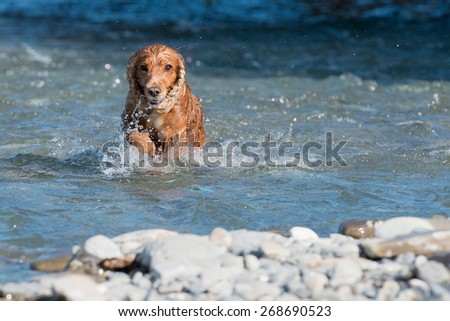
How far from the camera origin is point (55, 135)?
880 centimetres

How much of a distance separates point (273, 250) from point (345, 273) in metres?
0.47

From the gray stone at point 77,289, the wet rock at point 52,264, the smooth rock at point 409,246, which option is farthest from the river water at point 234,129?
the smooth rock at point 409,246

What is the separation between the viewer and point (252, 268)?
4.63 metres

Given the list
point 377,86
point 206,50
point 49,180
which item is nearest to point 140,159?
point 49,180

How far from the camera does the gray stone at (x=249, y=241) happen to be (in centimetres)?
488

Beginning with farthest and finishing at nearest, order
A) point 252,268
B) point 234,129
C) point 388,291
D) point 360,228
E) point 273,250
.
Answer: point 234,129 < point 360,228 < point 273,250 < point 252,268 < point 388,291

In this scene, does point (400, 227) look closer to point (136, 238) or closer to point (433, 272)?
point (433, 272)

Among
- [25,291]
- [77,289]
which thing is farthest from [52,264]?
[77,289]

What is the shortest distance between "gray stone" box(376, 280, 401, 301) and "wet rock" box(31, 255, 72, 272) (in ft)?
5.93

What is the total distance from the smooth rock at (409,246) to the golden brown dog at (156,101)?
116 inches

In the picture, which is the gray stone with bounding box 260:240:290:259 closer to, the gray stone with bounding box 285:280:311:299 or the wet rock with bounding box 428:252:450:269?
the gray stone with bounding box 285:280:311:299

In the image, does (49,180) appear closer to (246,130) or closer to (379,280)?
(246,130)

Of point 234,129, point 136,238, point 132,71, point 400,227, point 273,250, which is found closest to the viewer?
point 273,250
